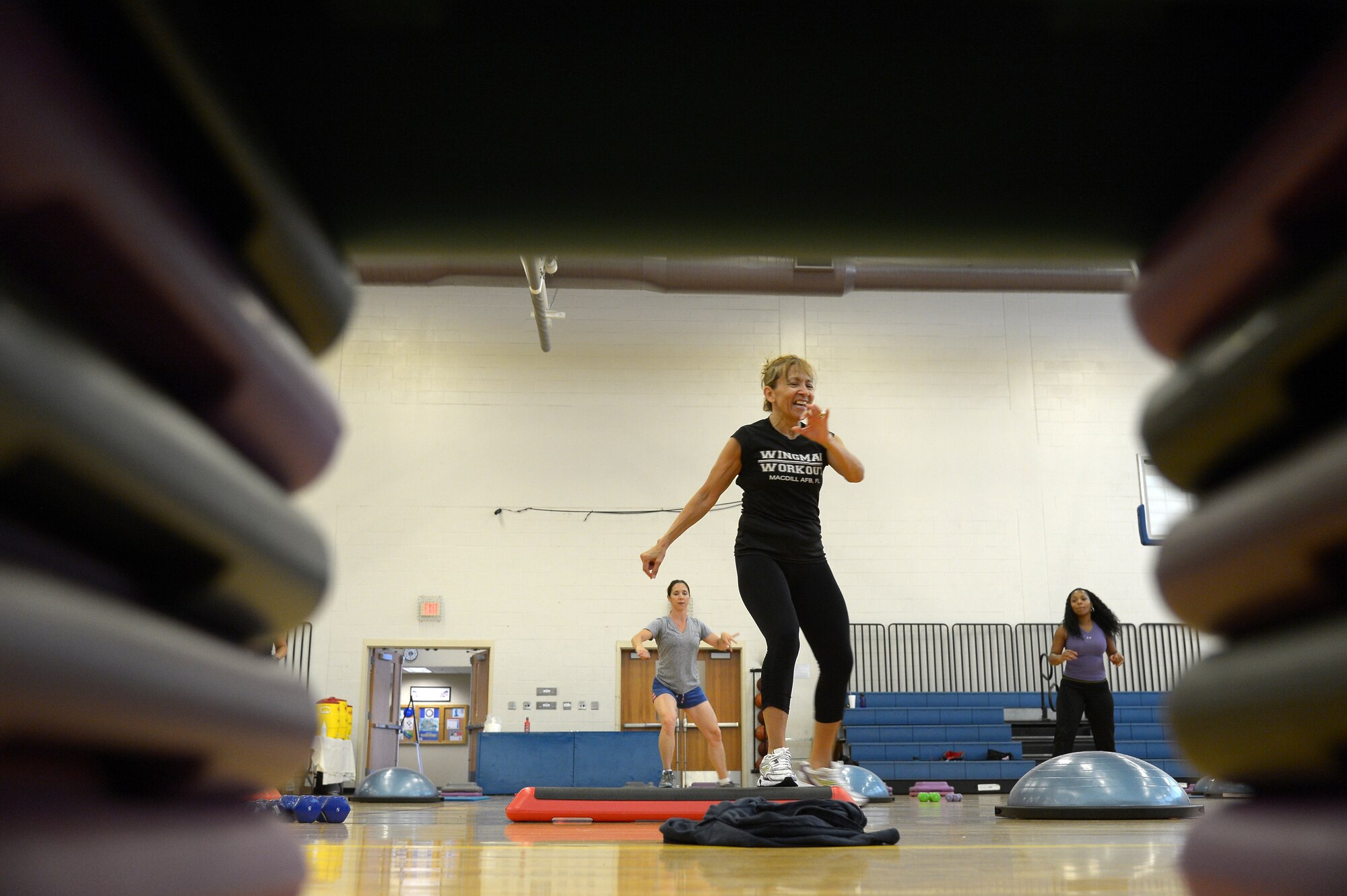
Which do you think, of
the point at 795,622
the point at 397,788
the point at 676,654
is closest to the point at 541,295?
the point at 397,788

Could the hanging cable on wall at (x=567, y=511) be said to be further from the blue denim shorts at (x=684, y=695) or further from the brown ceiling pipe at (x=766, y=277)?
the blue denim shorts at (x=684, y=695)

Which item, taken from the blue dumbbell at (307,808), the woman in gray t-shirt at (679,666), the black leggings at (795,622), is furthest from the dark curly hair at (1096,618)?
the blue dumbbell at (307,808)

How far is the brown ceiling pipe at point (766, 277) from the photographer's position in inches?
557

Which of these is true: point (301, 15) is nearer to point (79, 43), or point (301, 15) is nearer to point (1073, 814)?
point (79, 43)

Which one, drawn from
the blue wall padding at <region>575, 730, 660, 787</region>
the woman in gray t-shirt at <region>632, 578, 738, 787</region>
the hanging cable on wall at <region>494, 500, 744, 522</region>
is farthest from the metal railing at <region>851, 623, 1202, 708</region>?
the woman in gray t-shirt at <region>632, 578, 738, 787</region>

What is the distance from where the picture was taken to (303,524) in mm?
406

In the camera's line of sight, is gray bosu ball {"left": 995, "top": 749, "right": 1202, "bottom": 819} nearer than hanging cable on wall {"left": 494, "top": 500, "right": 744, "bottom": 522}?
Yes

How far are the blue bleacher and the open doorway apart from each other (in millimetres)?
4871

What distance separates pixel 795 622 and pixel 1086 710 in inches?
207

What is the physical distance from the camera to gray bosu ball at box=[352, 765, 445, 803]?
9.11 metres

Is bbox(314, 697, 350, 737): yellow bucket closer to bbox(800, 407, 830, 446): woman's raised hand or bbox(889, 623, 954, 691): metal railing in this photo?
bbox(889, 623, 954, 691): metal railing

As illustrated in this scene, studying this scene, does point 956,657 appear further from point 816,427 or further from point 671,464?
point 816,427

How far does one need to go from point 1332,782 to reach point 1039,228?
259mm

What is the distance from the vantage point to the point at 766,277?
14.4m
